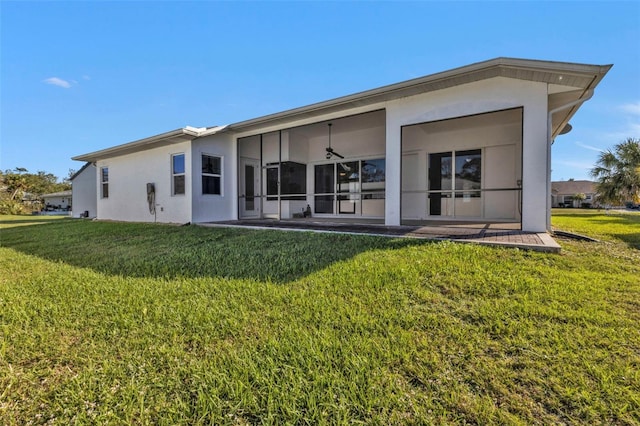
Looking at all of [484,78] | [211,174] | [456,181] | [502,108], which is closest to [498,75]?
[484,78]

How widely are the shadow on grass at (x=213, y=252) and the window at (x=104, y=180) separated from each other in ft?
20.6

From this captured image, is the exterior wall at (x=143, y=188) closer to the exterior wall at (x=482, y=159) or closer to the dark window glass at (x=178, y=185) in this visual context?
the dark window glass at (x=178, y=185)

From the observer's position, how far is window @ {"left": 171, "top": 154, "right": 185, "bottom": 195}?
9420mm

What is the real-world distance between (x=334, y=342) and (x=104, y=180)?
15.0 m

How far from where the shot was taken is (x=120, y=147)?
10.4m

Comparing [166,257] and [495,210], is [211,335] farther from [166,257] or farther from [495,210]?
[495,210]

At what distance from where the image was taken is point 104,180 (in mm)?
12992

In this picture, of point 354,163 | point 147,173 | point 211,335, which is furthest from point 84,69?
→ point 211,335

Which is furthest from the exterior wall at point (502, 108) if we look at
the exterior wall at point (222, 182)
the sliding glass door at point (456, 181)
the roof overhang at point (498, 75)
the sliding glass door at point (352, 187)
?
the exterior wall at point (222, 182)

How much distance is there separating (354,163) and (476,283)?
811 centimetres

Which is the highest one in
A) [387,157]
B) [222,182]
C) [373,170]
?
[373,170]

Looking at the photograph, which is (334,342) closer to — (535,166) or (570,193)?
(535,166)

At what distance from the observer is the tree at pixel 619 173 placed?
51.6ft

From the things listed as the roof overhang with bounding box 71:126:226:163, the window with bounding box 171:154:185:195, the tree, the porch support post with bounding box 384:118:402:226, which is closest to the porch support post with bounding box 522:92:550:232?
the porch support post with bounding box 384:118:402:226
